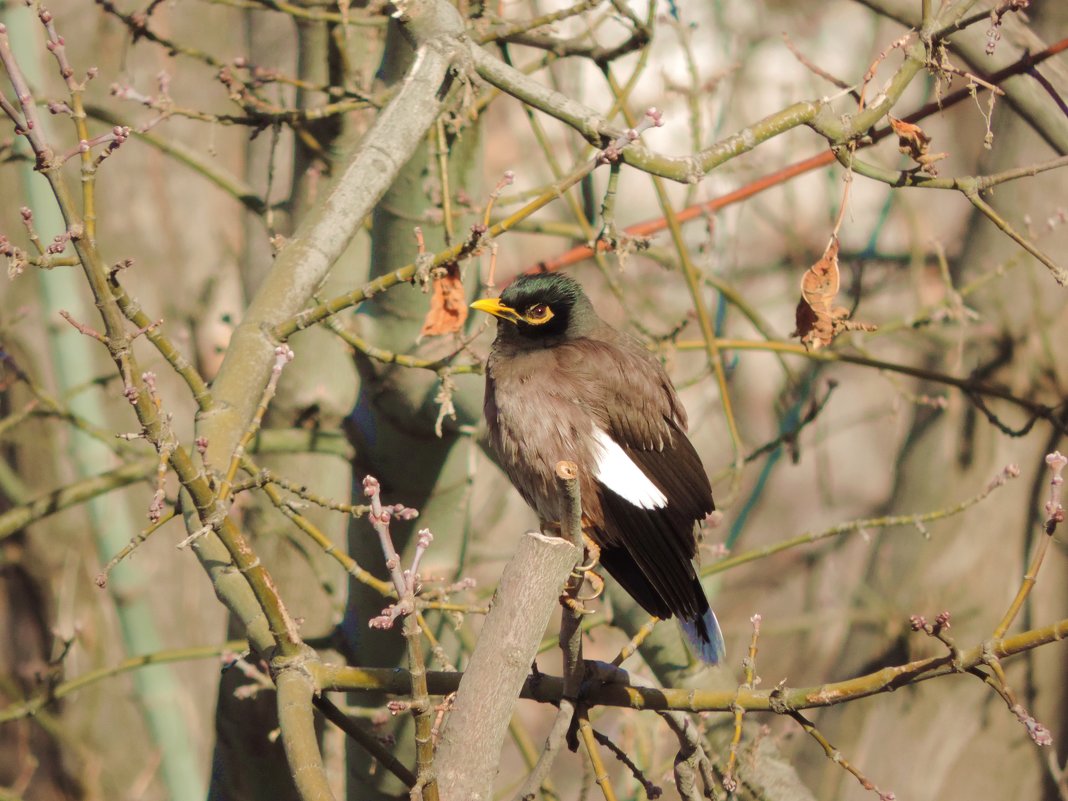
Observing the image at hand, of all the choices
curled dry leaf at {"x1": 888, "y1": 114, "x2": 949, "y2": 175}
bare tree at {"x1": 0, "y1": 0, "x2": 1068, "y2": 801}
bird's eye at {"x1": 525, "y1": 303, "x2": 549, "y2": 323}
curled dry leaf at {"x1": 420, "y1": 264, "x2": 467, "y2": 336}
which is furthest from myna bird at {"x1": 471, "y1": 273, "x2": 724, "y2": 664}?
curled dry leaf at {"x1": 888, "y1": 114, "x2": 949, "y2": 175}

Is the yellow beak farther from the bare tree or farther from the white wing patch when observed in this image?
the white wing patch

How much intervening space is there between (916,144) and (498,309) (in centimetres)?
145

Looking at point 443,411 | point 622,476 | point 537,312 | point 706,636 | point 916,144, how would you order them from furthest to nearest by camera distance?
point 537,312
point 706,636
point 622,476
point 443,411
point 916,144

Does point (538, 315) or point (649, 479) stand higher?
point (538, 315)

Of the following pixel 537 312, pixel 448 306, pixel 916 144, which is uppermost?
pixel 916 144

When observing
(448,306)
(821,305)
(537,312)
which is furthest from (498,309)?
(821,305)

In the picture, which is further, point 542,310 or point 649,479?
point 542,310

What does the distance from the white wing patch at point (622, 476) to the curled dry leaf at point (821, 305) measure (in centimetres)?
71

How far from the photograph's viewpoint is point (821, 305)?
9.93 ft

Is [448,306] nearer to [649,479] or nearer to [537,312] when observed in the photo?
[537,312]

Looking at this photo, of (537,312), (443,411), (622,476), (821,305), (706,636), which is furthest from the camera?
(537,312)

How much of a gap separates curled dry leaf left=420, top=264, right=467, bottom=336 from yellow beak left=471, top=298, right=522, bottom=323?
439 mm

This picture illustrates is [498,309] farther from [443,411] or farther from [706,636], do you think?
[706,636]

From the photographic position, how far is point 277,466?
14.5 ft
